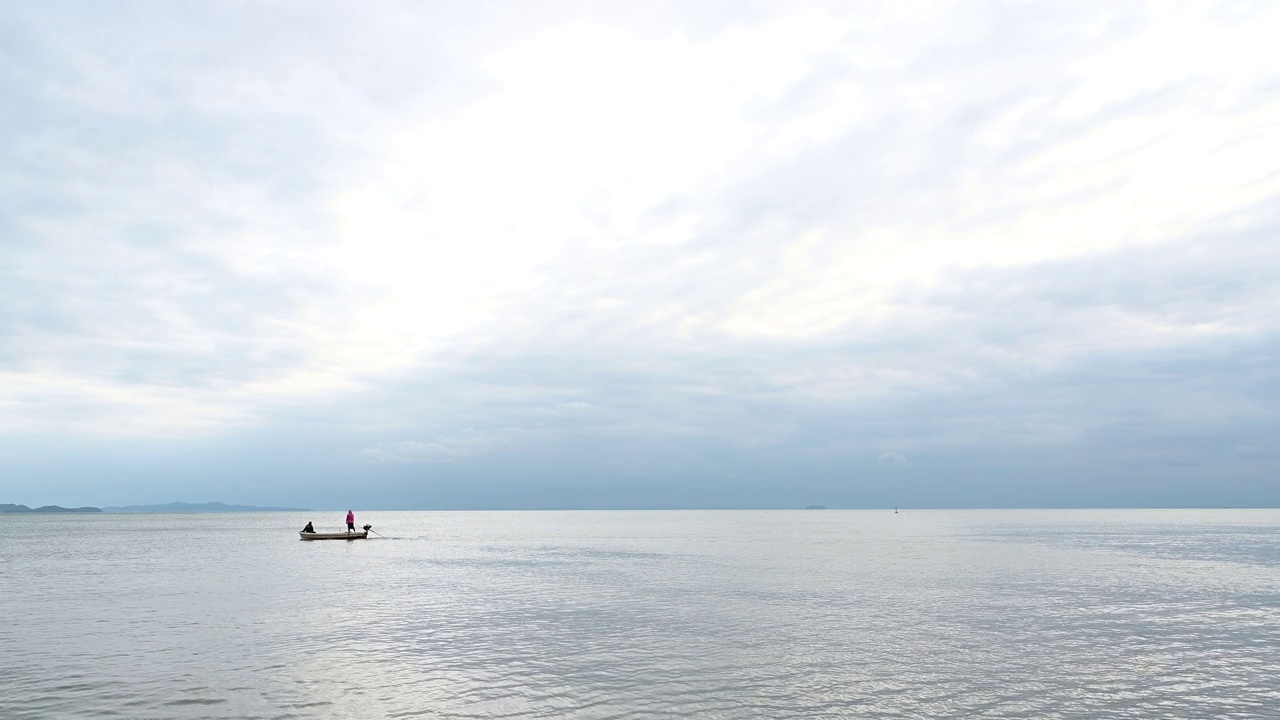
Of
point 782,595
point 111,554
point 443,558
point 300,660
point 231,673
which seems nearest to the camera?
point 231,673

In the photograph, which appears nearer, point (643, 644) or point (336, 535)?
point (643, 644)

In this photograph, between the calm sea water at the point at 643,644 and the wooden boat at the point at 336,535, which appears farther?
the wooden boat at the point at 336,535

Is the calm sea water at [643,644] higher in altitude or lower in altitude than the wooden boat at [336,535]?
higher

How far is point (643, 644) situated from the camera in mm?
31000

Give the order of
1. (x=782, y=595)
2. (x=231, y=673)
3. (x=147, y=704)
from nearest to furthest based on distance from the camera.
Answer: (x=147, y=704), (x=231, y=673), (x=782, y=595)

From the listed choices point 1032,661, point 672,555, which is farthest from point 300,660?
point 672,555

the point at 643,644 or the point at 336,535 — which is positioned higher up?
the point at 643,644

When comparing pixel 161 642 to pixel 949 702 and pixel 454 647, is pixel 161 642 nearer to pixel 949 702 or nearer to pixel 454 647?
pixel 454 647

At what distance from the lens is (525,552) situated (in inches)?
3760

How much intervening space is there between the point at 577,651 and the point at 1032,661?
16313 millimetres

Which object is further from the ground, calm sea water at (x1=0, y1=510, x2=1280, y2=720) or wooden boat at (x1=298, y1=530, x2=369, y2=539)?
calm sea water at (x1=0, y1=510, x2=1280, y2=720)

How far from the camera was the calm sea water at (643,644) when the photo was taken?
74.1ft

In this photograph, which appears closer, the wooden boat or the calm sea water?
the calm sea water

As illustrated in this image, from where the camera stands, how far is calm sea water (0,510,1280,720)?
2259 cm
